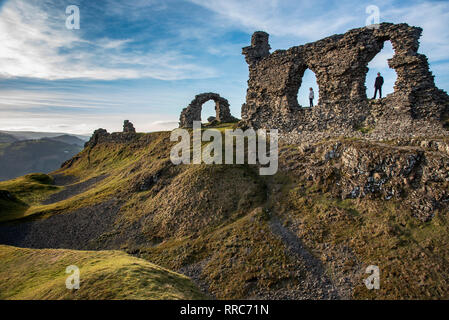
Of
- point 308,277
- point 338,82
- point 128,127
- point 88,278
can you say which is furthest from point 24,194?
point 338,82

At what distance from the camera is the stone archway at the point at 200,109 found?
4516cm

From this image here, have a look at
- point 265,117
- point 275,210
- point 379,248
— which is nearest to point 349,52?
point 265,117

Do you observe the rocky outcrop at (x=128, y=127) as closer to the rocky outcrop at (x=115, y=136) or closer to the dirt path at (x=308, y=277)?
the rocky outcrop at (x=115, y=136)

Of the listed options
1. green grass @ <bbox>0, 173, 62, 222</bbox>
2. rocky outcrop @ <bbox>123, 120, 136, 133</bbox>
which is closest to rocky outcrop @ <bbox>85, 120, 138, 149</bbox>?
rocky outcrop @ <bbox>123, 120, 136, 133</bbox>

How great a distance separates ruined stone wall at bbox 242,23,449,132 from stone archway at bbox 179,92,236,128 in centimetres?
1335

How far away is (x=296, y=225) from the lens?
19.3 metres

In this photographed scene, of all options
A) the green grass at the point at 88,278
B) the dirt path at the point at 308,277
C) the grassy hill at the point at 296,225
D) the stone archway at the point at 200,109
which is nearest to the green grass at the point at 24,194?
the grassy hill at the point at 296,225

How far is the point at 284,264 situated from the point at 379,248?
17.9 ft

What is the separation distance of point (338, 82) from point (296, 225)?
14.8 metres

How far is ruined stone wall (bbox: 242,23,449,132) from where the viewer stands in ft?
71.6

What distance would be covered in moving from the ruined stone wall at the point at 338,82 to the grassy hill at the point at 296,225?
12.4 ft

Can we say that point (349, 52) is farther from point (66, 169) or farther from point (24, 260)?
point (66, 169)

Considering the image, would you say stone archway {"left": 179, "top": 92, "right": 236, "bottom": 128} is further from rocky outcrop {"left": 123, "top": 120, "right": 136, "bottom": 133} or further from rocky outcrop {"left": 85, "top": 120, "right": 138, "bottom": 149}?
rocky outcrop {"left": 123, "top": 120, "right": 136, "bottom": 133}

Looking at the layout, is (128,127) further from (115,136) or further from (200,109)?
(200,109)
